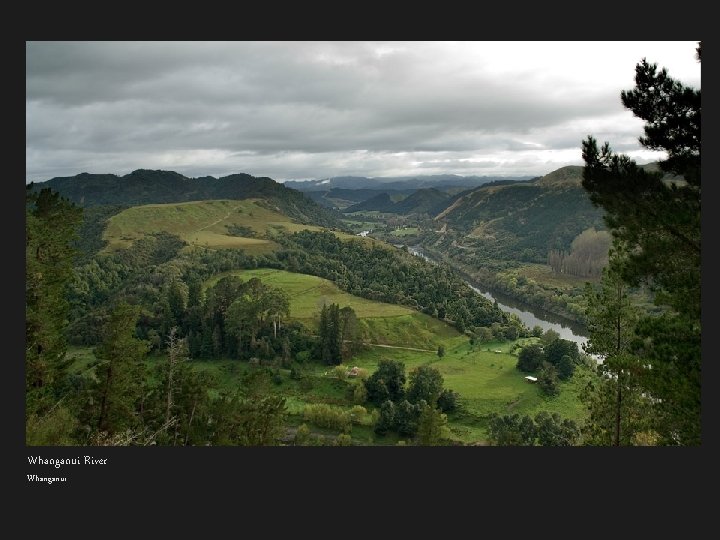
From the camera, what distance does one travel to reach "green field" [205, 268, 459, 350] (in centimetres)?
6222

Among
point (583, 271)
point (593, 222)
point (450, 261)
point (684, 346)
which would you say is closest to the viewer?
point (684, 346)

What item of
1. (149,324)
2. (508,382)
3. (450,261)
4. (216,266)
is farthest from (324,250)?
(508,382)

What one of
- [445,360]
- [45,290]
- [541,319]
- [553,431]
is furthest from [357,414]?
[541,319]

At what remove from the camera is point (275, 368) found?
5103cm

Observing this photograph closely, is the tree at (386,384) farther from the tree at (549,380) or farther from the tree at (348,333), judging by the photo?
the tree at (549,380)

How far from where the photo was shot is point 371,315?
6681 cm

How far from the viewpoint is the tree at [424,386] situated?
1667 inches

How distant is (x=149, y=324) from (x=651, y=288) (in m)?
59.8

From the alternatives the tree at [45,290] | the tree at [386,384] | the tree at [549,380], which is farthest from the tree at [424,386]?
the tree at [45,290]

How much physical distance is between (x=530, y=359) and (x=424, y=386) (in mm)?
15901

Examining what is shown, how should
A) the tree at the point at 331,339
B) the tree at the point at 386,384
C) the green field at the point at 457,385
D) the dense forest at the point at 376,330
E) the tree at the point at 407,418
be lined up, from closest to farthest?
the dense forest at the point at 376,330 < the tree at the point at 407,418 < the green field at the point at 457,385 < the tree at the point at 386,384 < the tree at the point at 331,339

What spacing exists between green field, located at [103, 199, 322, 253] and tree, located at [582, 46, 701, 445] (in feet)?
316

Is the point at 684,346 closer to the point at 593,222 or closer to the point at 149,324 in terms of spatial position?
the point at 149,324

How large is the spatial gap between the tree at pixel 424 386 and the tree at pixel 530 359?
13019 millimetres
